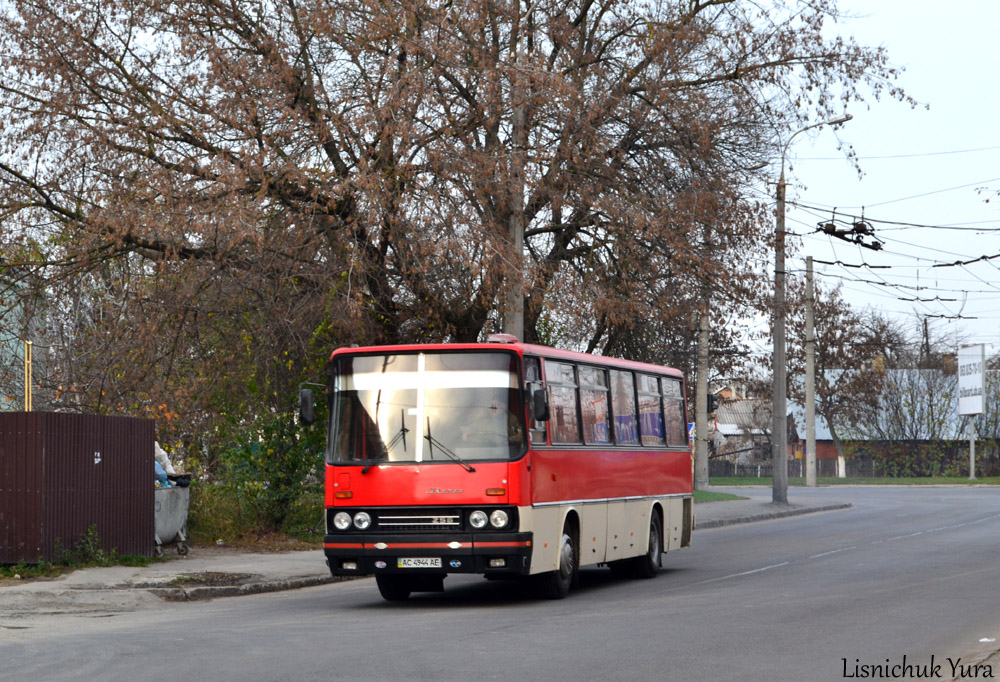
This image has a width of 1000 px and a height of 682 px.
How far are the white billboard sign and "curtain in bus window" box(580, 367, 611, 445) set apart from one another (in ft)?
197

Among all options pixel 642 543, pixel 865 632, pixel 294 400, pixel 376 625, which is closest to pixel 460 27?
pixel 294 400

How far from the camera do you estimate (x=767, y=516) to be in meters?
34.9

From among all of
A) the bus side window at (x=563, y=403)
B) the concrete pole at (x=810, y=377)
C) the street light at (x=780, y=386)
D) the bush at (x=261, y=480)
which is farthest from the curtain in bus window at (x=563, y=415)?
the concrete pole at (x=810, y=377)

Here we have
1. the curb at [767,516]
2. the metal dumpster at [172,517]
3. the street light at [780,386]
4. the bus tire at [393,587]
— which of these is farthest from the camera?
the street light at [780,386]

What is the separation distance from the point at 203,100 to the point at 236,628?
35.4 ft

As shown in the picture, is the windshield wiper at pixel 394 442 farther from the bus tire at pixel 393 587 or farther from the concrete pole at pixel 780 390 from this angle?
the concrete pole at pixel 780 390

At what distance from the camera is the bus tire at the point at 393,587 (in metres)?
15.8

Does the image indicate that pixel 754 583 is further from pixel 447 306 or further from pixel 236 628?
pixel 447 306

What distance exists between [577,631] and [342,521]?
369 centimetres

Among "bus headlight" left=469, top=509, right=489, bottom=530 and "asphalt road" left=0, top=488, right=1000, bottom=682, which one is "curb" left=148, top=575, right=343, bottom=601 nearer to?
"asphalt road" left=0, top=488, right=1000, bottom=682

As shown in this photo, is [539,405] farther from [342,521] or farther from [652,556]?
[652,556]

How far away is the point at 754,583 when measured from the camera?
17.0m

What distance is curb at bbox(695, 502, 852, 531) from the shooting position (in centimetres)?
3203

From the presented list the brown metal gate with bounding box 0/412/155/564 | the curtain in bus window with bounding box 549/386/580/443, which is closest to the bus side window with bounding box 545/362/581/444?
the curtain in bus window with bounding box 549/386/580/443
